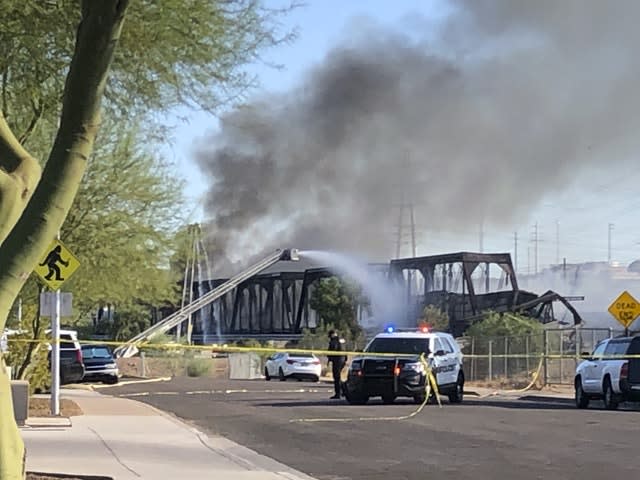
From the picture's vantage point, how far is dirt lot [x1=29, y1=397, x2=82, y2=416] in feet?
65.9

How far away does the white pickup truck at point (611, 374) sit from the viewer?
968 inches

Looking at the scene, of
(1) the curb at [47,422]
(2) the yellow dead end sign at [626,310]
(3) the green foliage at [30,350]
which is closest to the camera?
(1) the curb at [47,422]

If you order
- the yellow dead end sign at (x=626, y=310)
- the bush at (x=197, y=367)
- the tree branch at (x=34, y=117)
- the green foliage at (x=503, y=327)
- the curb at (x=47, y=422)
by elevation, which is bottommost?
the bush at (x=197, y=367)

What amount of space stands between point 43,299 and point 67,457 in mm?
6320

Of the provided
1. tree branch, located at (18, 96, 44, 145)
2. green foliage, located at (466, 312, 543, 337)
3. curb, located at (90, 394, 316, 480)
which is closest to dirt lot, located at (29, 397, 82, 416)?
curb, located at (90, 394, 316, 480)

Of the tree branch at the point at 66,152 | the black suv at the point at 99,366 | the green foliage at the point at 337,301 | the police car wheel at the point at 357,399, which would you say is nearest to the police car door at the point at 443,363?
the police car wheel at the point at 357,399

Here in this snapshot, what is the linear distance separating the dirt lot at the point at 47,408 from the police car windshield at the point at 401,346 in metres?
7.02

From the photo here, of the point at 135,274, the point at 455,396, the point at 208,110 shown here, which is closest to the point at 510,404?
the point at 455,396

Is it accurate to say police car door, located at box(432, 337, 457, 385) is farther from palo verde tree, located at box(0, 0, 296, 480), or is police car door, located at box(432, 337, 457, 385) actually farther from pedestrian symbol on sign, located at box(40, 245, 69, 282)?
palo verde tree, located at box(0, 0, 296, 480)

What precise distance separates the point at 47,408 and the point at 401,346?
847 centimetres

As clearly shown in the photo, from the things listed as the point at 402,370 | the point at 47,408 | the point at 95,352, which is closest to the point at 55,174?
the point at 47,408

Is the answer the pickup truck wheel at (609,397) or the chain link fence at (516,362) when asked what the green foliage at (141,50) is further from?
the chain link fence at (516,362)

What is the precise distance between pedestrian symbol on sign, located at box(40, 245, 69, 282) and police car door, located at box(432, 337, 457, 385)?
33.6 feet

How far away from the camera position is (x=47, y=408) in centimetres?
2120
